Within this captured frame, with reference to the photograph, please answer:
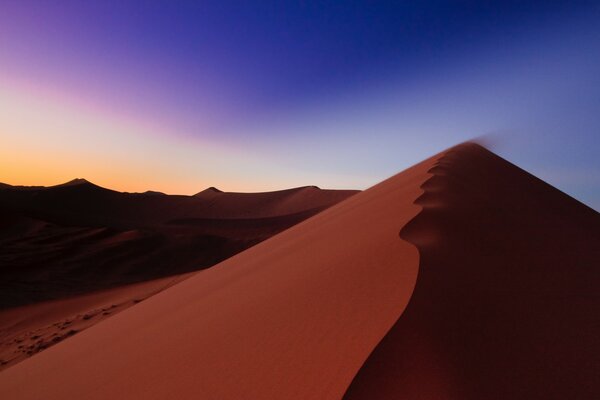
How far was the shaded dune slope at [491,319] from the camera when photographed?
1.18 m

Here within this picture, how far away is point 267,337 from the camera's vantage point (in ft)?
6.15

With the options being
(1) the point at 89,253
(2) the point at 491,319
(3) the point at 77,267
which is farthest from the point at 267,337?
(1) the point at 89,253

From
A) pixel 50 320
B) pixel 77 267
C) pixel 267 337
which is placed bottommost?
pixel 50 320

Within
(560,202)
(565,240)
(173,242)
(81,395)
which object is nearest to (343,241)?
(565,240)

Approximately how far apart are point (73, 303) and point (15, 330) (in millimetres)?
1917

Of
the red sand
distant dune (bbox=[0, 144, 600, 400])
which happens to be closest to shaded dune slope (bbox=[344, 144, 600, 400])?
distant dune (bbox=[0, 144, 600, 400])

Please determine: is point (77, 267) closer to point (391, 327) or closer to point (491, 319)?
point (391, 327)

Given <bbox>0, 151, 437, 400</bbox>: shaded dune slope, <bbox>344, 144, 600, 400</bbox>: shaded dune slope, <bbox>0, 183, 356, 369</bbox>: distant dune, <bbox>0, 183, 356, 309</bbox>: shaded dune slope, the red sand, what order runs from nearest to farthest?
<bbox>344, 144, 600, 400</bbox>: shaded dune slope
<bbox>0, 151, 437, 400</bbox>: shaded dune slope
the red sand
<bbox>0, 183, 356, 369</bbox>: distant dune
<bbox>0, 183, 356, 309</bbox>: shaded dune slope

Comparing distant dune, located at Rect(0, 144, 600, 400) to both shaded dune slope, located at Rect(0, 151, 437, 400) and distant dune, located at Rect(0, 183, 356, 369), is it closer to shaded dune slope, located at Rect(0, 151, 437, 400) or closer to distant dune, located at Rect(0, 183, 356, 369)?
shaded dune slope, located at Rect(0, 151, 437, 400)

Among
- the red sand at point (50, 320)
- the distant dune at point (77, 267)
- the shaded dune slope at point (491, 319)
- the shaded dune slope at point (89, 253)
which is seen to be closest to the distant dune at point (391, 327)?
the shaded dune slope at point (491, 319)

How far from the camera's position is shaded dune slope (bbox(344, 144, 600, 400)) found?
1.18 m

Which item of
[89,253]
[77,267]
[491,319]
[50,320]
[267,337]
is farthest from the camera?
[89,253]

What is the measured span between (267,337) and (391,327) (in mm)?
708

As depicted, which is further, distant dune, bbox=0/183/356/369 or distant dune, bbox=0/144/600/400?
distant dune, bbox=0/183/356/369
